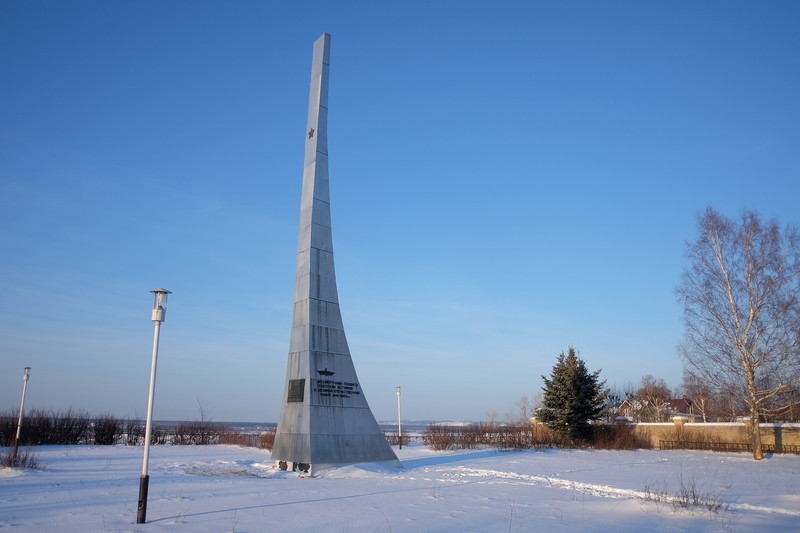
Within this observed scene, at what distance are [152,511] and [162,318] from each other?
2.92m

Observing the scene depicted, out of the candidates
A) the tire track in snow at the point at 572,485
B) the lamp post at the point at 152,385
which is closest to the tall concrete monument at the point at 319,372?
the tire track in snow at the point at 572,485

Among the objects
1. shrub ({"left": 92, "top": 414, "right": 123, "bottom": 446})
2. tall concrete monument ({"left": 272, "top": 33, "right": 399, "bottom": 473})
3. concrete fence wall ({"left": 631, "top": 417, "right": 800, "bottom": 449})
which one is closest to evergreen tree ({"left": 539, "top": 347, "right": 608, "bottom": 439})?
concrete fence wall ({"left": 631, "top": 417, "right": 800, "bottom": 449})

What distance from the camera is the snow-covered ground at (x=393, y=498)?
26.7 feet

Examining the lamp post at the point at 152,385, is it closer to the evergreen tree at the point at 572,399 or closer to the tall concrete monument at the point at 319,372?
the tall concrete monument at the point at 319,372

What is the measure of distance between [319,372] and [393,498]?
5.74m

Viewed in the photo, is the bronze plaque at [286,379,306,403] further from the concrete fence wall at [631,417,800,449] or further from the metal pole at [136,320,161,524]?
the concrete fence wall at [631,417,800,449]

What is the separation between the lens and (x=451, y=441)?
1022 inches

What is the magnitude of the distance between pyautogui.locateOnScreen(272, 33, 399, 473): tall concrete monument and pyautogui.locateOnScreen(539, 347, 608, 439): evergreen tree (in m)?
15.0

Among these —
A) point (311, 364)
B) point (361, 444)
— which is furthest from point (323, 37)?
point (361, 444)

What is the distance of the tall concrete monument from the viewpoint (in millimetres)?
15320

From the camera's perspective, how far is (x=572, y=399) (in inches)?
1137

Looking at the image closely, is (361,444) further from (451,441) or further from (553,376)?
(553,376)

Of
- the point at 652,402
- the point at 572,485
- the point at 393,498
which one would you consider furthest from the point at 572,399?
the point at 652,402

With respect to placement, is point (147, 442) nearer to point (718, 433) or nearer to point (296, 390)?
point (296, 390)
